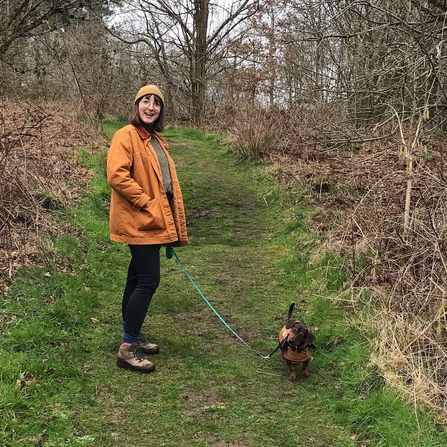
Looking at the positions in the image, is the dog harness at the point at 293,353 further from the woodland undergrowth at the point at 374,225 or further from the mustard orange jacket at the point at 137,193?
the mustard orange jacket at the point at 137,193

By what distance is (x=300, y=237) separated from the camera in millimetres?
6773

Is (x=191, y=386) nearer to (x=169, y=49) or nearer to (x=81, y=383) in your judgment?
(x=81, y=383)

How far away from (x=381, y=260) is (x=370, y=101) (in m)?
5.30

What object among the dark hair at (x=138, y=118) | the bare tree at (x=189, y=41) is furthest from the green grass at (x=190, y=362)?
the bare tree at (x=189, y=41)

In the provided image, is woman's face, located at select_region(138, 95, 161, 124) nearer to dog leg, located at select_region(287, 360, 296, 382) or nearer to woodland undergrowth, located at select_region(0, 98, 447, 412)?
woodland undergrowth, located at select_region(0, 98, 447, 412)

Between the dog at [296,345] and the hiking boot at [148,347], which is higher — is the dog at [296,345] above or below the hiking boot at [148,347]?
above

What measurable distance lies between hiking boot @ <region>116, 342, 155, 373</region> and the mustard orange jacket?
83 cm

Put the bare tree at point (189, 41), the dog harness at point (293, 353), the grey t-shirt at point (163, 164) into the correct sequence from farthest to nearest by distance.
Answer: the bare tree at point (189, 41) → the grey t-shirt at point (163, 164) → the dog harness at point (293, 353)

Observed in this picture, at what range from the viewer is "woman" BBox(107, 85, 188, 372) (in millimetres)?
3498

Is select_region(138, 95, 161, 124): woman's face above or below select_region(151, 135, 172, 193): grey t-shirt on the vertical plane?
above

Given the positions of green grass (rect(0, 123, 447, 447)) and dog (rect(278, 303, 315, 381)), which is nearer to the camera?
green grass (rect(0, 123, 447, 447))

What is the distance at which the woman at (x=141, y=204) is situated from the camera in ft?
11.5

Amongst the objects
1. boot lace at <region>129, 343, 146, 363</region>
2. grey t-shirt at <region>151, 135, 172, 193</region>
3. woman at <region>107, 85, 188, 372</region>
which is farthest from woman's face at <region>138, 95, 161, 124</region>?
boot lace at <region>129, 343, 146, 363</region>

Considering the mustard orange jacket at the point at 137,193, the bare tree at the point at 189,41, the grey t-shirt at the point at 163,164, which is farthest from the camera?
the bare tree at the point at 189,41
